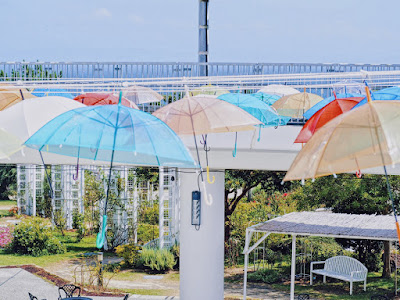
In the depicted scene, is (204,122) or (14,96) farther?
(14,96)

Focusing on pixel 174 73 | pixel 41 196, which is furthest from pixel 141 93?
pixel 41 196

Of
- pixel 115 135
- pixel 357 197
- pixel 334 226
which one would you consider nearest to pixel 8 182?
pixel 357 197

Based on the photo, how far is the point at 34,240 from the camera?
1991cm

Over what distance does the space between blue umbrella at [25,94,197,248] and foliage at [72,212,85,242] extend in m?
14.3

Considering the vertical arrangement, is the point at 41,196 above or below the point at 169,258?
above

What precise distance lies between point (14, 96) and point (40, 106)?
10.4 feet

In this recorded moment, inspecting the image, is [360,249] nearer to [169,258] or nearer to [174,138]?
[169,258]

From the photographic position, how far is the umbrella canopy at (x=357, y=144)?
15.4 ft

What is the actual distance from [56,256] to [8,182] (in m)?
10.7

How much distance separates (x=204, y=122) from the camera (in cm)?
815

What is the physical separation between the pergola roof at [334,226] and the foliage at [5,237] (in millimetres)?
10757

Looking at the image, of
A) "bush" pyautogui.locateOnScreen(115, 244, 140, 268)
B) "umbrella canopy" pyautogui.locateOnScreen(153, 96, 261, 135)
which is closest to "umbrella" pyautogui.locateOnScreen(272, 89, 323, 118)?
"umbrella canopy" pyautogui.locateOnScreen(153, 96, 261, 135)
